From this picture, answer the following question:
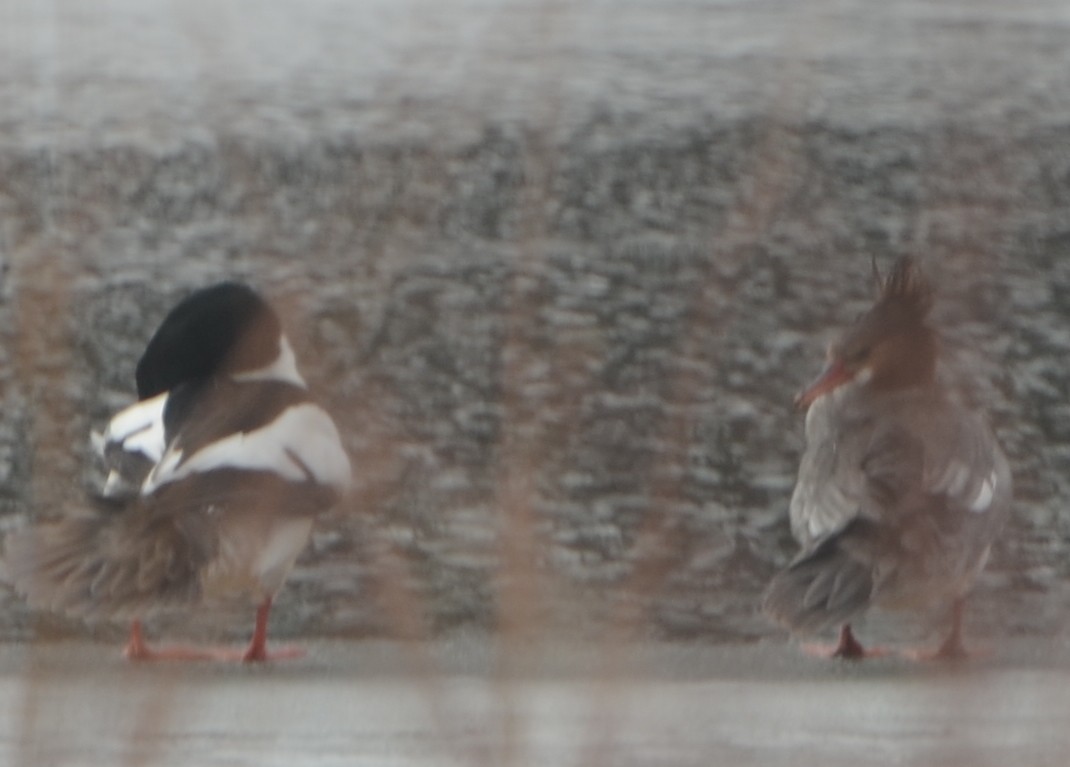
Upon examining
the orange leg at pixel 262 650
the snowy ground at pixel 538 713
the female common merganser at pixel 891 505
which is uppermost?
the snowy ground at pixel 538 713

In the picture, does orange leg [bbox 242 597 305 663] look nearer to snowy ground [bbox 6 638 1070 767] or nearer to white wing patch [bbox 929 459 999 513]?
snowy ground [bbox 6 638 1070 767]

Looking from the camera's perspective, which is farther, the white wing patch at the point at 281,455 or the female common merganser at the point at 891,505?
the white wing patch at the point at 281,455

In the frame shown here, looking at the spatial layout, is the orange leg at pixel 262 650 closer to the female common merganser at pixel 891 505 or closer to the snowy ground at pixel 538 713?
the snowy ground at pixel 538 713

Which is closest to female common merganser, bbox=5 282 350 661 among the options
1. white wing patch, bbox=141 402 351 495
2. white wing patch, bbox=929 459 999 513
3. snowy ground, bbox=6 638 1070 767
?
white wing patch, bbox=141 402 351 495

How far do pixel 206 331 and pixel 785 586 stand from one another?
1180 mm

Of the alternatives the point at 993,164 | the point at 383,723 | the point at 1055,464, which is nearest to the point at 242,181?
the point at 383,723

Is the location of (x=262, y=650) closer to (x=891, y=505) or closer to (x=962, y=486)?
(x=891, y=505)

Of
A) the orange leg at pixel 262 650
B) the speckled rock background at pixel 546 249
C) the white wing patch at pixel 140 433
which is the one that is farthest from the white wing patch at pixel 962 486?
the white wing patch at pixel 140 433

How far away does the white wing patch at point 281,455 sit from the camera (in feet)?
8.92

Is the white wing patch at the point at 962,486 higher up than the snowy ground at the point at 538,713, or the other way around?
the snowy ground at the point at 538,713

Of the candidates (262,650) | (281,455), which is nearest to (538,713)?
(262,650)

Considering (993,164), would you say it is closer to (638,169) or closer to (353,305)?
(353,305)

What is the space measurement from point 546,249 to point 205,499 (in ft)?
2.51

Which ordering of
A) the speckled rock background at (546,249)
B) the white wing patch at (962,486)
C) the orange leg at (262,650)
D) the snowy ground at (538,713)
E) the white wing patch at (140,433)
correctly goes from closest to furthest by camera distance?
the snowy ground at (538,713)
the speckled rock background at (546,249)
the orange leg at (262,650)
the white wing patch at (962,486)
the white wing patch at (140,433)
